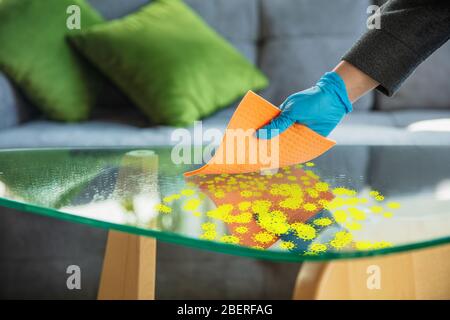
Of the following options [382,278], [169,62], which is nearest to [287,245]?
[382,278]

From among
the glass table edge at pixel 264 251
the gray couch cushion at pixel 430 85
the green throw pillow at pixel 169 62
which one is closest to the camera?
the glass table edge at pixel 264 251

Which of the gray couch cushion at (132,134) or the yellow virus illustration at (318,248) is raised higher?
the gray couch cushion at (132,134)

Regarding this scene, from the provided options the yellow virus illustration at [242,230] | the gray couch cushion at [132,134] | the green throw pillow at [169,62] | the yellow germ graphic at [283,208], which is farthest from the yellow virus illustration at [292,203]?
the green throw pillow at [169,62]

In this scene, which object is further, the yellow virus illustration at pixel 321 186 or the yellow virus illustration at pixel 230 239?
the yellow virus illustration at pixel 321 186

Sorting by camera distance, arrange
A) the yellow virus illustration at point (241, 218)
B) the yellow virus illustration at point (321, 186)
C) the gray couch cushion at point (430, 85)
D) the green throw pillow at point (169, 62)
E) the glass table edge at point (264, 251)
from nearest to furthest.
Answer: the glass table edge at point (264, 251) → the yellow virus illustration at point (241, 218) → the yellow virus illustration at point (321, 186) → the green throw pillow at point (169, 62) → the gray couch cushion at point (430, 85)

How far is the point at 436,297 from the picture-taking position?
1430mm

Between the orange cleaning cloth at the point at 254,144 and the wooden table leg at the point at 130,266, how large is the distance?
18 centimetres

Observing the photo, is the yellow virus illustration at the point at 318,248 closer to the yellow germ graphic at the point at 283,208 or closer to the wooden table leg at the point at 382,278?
the yellow germ graphic at the point at 283,208

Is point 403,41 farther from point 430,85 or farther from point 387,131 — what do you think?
point 430,85

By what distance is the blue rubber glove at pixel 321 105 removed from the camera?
1057 mm

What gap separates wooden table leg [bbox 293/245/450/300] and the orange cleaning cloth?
198mm

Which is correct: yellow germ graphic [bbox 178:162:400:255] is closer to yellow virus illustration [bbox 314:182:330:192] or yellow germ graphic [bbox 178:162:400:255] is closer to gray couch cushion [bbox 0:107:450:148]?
yellow virus illustration [bbox 314:182:330:192]
